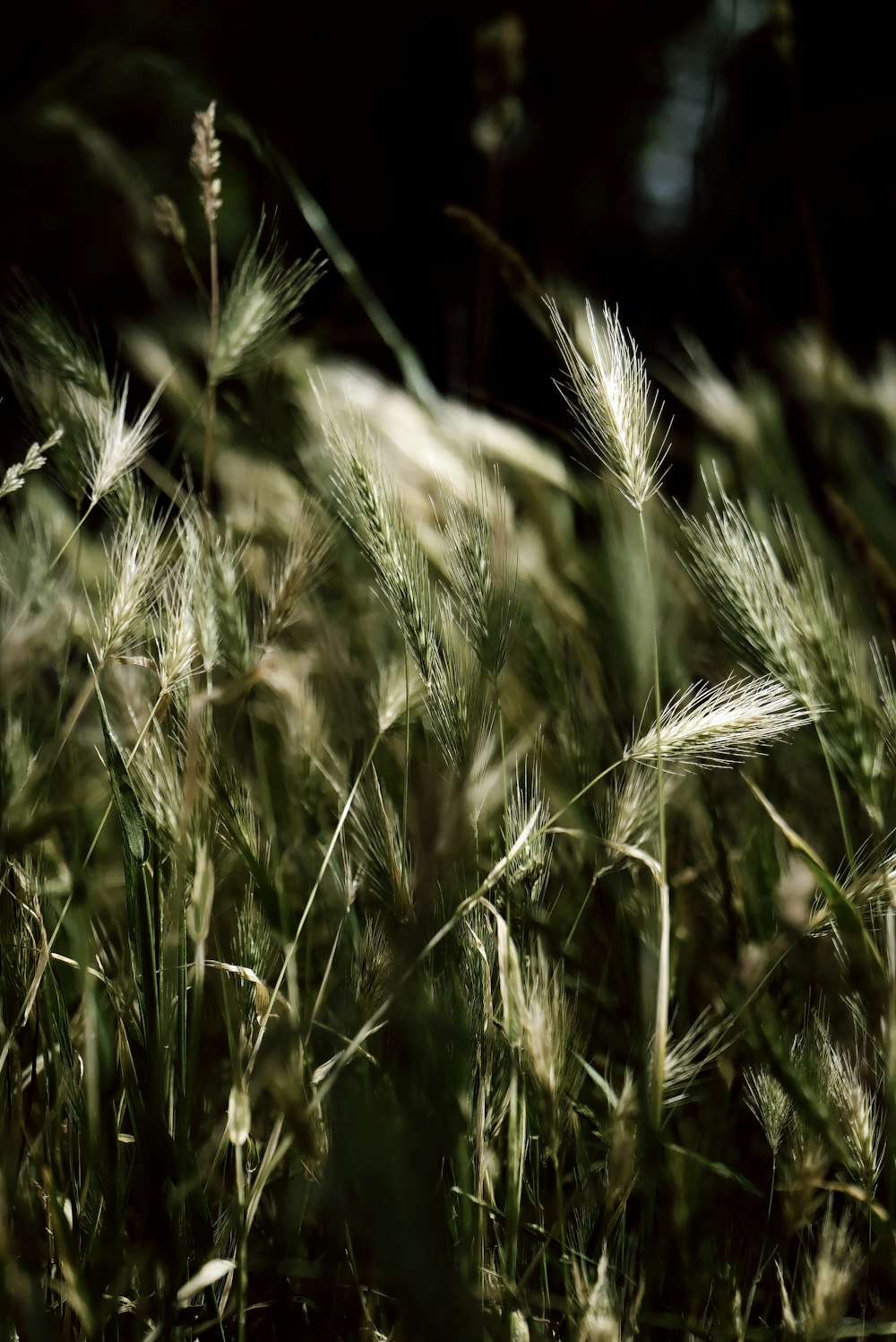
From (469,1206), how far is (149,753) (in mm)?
201

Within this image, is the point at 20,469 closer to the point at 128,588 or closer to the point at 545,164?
the point at 128,588

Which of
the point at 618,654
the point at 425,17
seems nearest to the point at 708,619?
the point at 618,654

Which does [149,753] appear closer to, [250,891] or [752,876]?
[250,891]

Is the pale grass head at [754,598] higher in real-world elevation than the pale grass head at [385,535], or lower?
lower

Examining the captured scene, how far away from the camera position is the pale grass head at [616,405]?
347mm

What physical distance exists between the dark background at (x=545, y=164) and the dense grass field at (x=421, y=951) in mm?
1063

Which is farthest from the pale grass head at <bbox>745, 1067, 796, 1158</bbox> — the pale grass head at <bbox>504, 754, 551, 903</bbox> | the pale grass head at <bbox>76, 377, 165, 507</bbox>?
the pale grass head at <bbox>76, 377, 165, 507</bbox>

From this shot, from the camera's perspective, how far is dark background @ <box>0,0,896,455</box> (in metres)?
1.38

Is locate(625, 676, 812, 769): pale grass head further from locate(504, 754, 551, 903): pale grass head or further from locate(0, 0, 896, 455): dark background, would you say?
locate(0, 0, 896, 455): dark background

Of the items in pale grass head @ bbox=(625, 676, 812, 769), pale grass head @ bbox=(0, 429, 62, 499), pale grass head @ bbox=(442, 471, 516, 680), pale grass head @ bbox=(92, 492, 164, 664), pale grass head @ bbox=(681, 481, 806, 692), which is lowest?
pale grass head @ bbox=(625, 676, 812, 769)

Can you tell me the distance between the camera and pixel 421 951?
0.22m

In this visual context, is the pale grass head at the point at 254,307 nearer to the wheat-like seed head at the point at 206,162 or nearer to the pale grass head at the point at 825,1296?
the wheat-like seed head at the point at 206,162

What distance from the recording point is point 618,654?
1.70 feet

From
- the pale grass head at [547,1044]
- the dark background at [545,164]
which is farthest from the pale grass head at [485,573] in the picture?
the dark background at [545,164]
